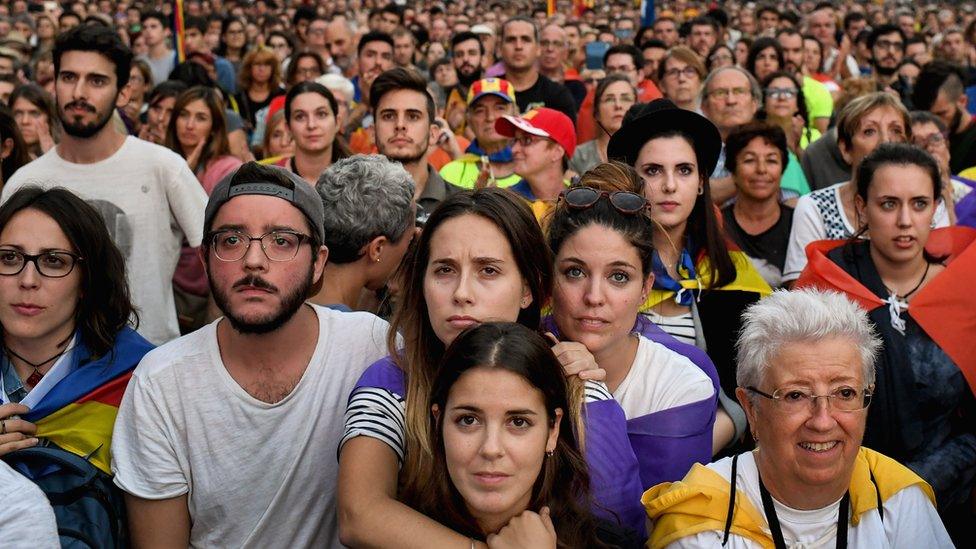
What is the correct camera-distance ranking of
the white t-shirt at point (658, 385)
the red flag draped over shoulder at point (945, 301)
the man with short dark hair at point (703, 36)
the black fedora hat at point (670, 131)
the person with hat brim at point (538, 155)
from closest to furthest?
the white t-shirt at point (658, 385) → the red flag draped over shoulder at point (945, 301) → the black fedora hat at point (670, 131) → the person with hat brim at point (538, 155) → the man with short dark hair at point (703, 36)

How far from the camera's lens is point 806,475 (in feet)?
9.03

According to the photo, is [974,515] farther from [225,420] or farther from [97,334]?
[97,334]

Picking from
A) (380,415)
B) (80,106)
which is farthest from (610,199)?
(80,106)

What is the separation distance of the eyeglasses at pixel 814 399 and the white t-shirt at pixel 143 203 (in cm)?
297

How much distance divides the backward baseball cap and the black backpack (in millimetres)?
764

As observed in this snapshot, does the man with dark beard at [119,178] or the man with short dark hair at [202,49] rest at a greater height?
the man with short dark hair at [202,49]

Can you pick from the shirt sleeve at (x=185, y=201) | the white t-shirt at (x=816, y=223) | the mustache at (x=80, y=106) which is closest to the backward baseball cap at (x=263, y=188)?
the shirt sleeve at (x=185, y=201)

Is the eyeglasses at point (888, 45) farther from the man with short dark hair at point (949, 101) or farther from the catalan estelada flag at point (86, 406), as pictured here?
the catalan estelada flag at point (86, 406)

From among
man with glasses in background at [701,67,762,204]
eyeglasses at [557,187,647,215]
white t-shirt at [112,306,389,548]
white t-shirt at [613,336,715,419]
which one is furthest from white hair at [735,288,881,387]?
man with glasses in background at [701,67,762,204]

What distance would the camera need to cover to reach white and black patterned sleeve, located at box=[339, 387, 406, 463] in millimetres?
2773

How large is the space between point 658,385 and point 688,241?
1.28m

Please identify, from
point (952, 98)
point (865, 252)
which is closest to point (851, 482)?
point (865, 252)

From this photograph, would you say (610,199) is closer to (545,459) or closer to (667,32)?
(545,459)

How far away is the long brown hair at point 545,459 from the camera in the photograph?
265 cm
